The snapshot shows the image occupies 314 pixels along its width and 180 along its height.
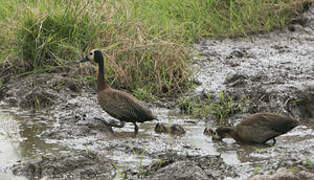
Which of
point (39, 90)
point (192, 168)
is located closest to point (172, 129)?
point (192, 168)

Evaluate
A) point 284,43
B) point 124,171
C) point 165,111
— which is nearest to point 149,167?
point 124,171

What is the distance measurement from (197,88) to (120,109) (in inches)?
76.7

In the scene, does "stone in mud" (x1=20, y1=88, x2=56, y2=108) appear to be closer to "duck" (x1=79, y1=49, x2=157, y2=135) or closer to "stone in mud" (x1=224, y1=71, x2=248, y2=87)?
"duck" (x1=79, y1=49, x2=157, y2=135)

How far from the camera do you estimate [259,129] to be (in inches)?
260

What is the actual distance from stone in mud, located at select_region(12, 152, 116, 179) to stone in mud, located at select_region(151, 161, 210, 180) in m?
0.52

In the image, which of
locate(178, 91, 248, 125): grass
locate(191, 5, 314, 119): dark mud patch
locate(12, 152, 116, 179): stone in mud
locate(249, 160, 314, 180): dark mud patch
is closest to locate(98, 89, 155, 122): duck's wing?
locate(178, 91, 248, 125): grass

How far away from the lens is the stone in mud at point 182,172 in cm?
511

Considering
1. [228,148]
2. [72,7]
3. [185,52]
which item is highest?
[72,7]

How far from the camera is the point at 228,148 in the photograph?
6590 mm

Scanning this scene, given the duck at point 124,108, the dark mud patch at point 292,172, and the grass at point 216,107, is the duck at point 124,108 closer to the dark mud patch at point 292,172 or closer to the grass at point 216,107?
the grass at point 216,107

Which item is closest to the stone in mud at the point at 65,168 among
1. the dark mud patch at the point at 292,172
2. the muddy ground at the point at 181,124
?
the muddy ground at the point at 181,124

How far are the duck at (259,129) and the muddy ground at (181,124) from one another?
10cm

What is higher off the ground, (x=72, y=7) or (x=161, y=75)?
(x=72, y=7)

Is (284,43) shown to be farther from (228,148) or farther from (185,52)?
(228,148)
